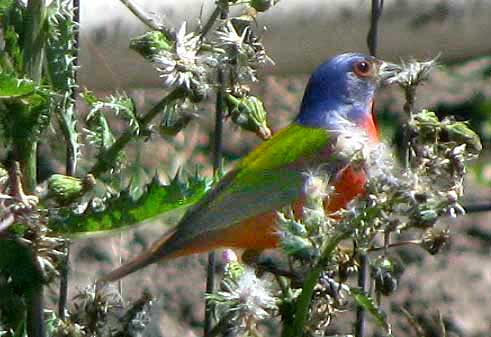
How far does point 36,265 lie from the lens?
232 cm

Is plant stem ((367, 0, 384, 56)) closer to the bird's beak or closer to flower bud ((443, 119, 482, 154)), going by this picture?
the bird's beak

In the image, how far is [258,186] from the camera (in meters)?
3.11

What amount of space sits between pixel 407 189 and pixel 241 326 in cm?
35

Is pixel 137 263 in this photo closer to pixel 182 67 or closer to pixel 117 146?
pixel 117 146

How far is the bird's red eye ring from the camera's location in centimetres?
335

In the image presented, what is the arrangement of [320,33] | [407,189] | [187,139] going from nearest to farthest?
[407,189]
[320,33]
[187,139]

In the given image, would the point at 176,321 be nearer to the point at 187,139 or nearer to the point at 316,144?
the point at 187,139

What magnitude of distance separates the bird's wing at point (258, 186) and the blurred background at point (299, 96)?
132 millimetres

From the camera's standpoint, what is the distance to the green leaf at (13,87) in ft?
7.34

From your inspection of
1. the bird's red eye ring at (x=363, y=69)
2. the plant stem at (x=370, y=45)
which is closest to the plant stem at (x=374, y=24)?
the plant stem at (x=370, y=45)

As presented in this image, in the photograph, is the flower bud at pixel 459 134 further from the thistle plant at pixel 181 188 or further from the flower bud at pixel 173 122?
the flower bud at pixel 173 122

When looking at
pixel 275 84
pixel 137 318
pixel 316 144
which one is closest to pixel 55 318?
pixel 137 318

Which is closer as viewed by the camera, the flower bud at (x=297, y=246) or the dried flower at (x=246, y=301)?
the flower bud at (x=297, y=246)

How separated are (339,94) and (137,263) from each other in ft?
3.06
